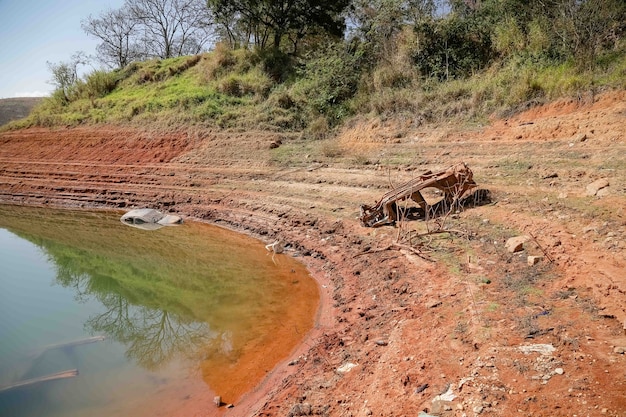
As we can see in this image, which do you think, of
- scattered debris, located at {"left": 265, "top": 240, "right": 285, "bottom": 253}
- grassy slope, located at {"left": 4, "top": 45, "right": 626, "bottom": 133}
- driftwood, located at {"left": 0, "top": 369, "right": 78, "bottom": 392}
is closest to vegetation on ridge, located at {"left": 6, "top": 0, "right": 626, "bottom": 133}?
grassy slope, located at {"left": 4, "top": 45, "right": 626, "bottom": 133}

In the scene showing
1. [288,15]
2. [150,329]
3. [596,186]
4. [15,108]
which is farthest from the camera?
[15,108]

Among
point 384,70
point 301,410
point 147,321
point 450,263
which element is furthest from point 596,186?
point 384,70

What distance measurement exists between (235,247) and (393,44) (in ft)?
28.0

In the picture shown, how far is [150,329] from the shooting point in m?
6.20

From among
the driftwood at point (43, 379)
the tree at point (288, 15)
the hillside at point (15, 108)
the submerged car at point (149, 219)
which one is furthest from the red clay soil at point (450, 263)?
the hillside at point (15, 108)

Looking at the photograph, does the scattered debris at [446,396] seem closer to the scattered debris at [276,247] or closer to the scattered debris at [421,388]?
the scattered debris at [421,388]

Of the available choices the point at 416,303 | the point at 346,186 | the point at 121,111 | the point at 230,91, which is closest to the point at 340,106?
the point at 346,186

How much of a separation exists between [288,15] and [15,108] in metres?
25.7

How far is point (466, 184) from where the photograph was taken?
718 centimetres

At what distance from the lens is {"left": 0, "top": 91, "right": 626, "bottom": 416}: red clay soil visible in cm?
319

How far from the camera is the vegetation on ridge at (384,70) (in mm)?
9406

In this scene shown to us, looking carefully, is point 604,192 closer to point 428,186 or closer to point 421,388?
point 428,186

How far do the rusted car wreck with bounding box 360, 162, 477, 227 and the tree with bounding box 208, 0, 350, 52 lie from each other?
12.8 metres

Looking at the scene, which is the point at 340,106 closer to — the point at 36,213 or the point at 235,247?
the point at 235,247
